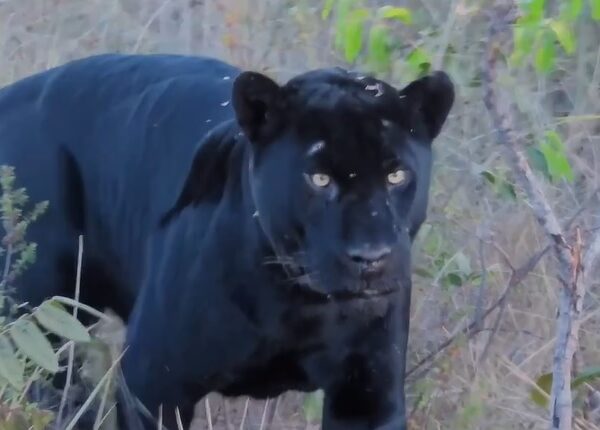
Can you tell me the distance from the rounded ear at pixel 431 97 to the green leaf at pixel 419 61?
344mm

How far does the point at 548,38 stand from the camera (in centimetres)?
212

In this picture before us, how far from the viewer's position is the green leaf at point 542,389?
238 centimetres

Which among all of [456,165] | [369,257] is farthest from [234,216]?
[456,165]

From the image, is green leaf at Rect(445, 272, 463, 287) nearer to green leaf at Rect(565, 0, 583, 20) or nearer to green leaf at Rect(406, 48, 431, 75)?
green leaf at Rect(406, 48, 431, 75)

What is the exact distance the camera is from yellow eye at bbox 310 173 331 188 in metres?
1.89

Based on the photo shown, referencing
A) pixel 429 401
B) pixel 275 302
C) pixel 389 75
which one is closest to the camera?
pixel 275 302

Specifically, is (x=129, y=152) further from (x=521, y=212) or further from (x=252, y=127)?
(x=521, y=212)

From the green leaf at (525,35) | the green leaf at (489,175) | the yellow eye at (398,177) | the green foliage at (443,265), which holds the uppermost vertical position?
the green leaf at (525,35)

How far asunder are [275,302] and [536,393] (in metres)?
0.59

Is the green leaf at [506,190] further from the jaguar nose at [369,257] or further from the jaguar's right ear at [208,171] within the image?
the jaguar nose at [369,257]

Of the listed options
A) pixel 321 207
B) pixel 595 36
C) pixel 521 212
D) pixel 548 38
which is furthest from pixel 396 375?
pixel 595 36

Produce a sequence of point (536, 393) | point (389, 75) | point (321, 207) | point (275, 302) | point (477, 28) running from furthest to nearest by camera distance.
A: point (477, 28), point (389, 75), point (536, 393), point (275, 302), point (321, 207)

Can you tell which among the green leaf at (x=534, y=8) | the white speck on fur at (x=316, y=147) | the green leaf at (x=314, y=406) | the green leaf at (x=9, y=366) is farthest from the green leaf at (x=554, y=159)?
the green leaf at (x=9, y=366)

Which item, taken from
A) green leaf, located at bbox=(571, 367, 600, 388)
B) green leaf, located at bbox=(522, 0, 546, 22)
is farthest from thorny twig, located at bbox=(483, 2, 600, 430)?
green leaf, located at bbox=(571, 367, 600, 388)
